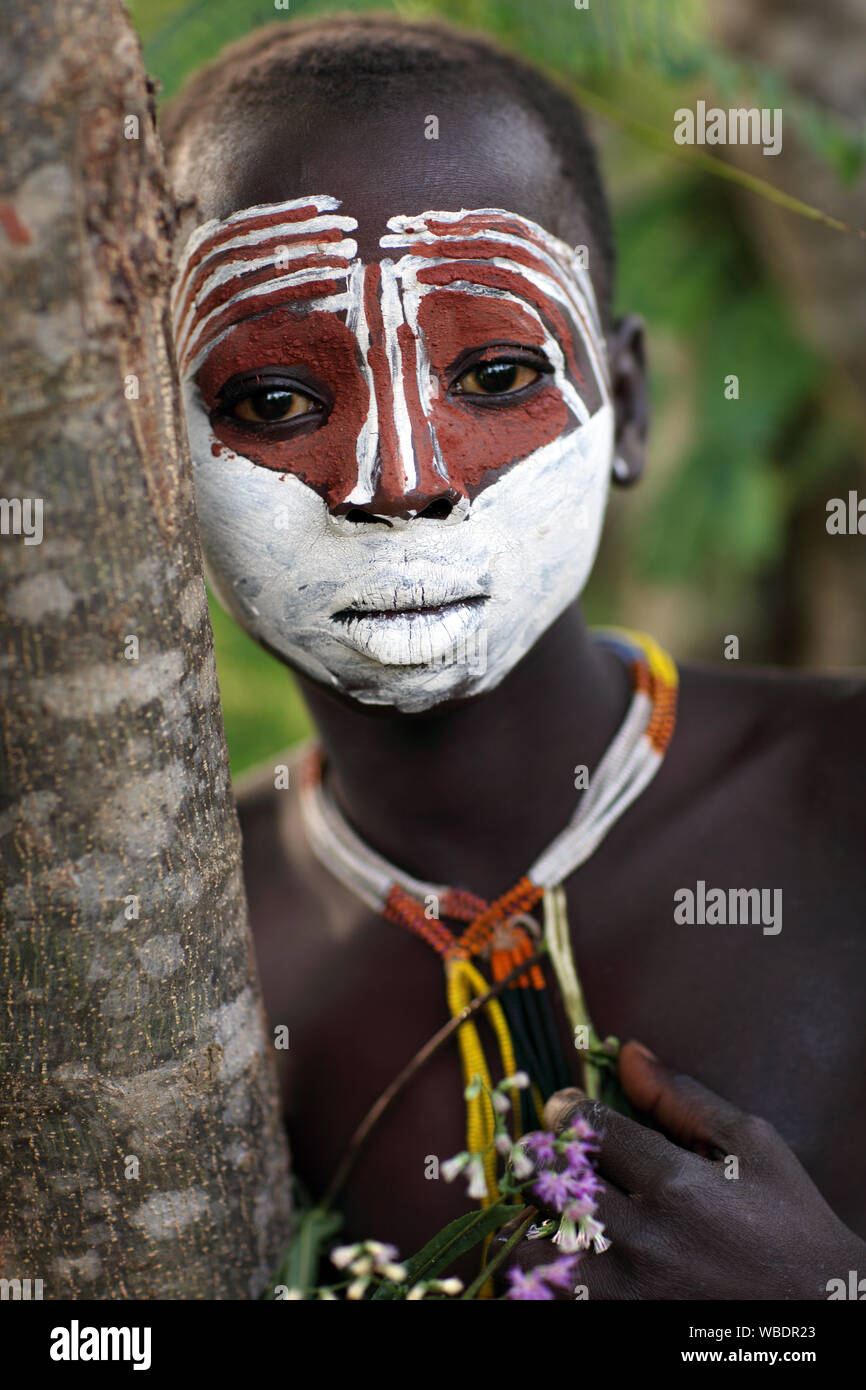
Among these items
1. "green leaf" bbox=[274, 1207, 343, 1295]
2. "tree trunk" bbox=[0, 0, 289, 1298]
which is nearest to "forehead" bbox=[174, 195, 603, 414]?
"tree trunk" bbox=[0, 0, 289, 1298]

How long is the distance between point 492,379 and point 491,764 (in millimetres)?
662

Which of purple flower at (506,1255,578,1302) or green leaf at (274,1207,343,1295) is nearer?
purple flower at (506,1255,578,1302)

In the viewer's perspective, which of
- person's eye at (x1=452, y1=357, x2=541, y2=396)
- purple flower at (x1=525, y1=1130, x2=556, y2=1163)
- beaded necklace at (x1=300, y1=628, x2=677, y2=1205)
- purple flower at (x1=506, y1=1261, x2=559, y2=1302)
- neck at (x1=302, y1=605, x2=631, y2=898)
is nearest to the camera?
purple flower at (x1=506, y1=1261, x2=559, y2=1302)

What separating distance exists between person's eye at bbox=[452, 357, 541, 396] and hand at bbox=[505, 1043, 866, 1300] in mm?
1022

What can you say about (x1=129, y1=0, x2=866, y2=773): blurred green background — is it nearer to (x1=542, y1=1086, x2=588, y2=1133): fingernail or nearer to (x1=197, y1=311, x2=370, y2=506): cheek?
(x1=197, y1=311, x2=370, y2=506): cheek

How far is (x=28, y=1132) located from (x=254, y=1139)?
303 mm

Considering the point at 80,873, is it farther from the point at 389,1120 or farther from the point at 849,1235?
the point at 849,1235

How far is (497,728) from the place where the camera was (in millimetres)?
2152

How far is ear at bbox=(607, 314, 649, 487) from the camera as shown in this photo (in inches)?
89.7

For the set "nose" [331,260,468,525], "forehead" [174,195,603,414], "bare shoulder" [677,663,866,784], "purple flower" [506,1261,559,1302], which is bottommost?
"purple flower" [506,1261,559,1302]

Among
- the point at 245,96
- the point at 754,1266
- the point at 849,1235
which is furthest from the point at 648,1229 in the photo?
the point at 245,96

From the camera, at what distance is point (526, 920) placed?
6.81 ft

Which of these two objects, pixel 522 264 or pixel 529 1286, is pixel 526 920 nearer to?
pixel 529 1286

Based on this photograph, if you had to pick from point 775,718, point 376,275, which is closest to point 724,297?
point 775,718
